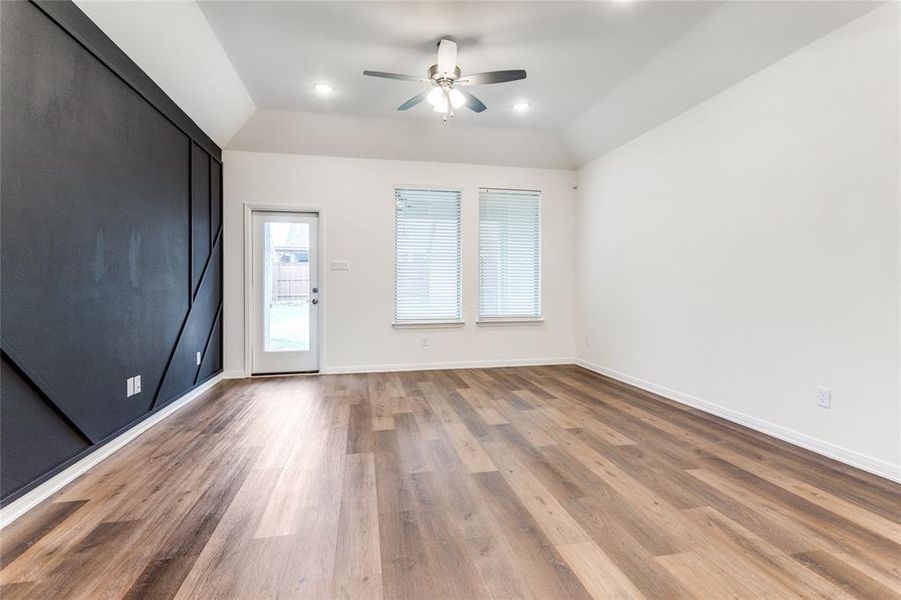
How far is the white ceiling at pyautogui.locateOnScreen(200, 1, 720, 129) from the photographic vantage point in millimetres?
2643

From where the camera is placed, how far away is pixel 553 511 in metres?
1.81

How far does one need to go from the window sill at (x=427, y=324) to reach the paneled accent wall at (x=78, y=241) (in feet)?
7.76

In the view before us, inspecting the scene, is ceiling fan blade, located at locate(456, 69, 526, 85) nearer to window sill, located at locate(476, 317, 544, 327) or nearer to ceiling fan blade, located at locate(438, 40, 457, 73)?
ceiling fan blade, located at locate(438, 40, 457, 73)

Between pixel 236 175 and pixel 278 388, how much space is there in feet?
8.42

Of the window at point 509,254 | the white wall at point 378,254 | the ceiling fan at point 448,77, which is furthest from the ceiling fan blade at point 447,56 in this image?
the window at point 509,254

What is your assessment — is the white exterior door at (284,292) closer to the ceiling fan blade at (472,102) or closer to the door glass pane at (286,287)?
the door glass pane at (286,287)

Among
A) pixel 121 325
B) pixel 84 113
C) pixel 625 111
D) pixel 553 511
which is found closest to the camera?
pixel 553 511

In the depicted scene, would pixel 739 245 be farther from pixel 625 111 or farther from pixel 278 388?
pixel 278 388

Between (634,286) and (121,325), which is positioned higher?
(634,286)

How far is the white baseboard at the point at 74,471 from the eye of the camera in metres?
1.75

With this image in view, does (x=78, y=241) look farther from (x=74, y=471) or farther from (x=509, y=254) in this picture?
(x=509, y=254)

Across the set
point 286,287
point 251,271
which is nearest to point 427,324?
point 286,287

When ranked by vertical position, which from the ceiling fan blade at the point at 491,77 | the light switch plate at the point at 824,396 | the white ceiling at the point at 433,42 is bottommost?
the light switch plate at the point at 824,396

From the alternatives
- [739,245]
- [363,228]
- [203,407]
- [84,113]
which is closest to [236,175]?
[363,228]
